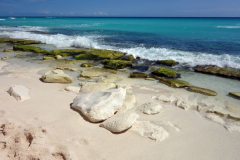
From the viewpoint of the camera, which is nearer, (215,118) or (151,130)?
(151,130)

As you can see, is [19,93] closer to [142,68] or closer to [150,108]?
[150,108]

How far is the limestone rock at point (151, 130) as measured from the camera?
2.74 metres

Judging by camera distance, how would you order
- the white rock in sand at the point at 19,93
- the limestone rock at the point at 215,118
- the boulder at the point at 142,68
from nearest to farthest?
the limestone rock at the point at 215,118
the white rock in sand at the point at 19,93
the boulder at the point at 142,68

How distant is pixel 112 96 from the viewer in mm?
3348

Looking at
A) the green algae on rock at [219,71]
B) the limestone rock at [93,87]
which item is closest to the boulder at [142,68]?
the green algae on rock at [219,71]

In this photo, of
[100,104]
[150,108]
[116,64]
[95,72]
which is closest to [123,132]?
[100,104]

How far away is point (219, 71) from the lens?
266 inches

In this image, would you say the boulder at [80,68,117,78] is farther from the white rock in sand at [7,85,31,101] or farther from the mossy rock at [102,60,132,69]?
the white rock in sand at [7,85,31,101]

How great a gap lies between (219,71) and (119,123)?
580cm

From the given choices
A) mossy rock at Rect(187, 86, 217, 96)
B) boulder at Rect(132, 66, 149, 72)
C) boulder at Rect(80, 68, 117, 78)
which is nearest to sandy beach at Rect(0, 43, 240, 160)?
mossy rock at Rect(187, 86, 217, 96)

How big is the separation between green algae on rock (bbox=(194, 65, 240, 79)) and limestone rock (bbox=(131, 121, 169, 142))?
4.95 metres

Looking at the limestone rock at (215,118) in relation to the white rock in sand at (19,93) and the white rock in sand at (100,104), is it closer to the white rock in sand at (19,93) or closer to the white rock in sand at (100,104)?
the white rock in sand at (100,104)

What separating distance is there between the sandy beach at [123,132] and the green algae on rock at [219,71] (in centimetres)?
227

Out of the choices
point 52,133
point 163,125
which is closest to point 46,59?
point 52,133
